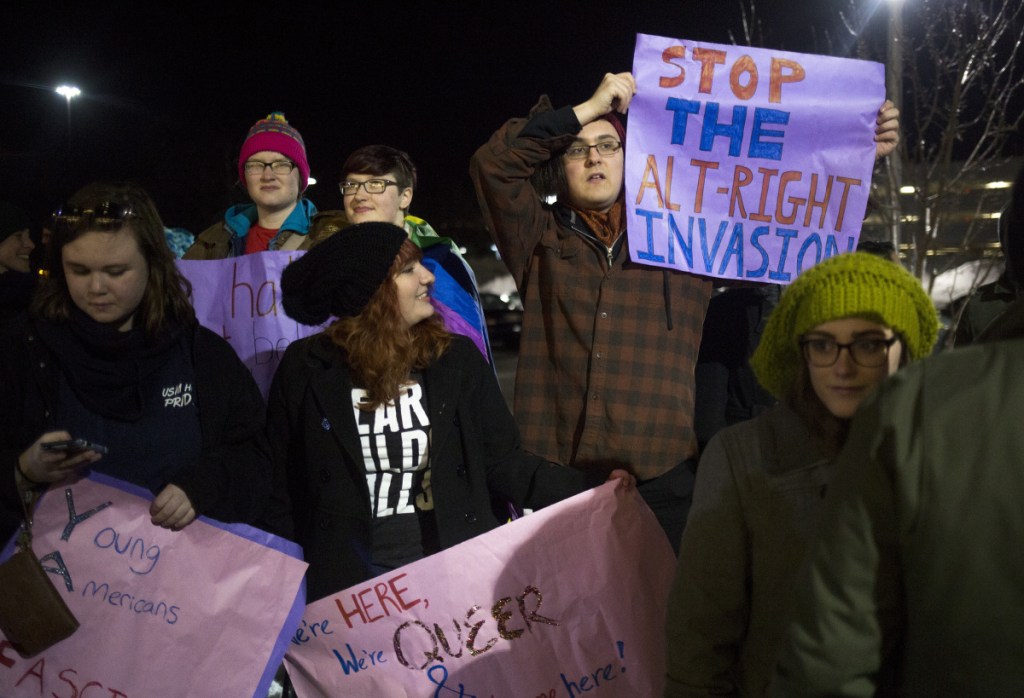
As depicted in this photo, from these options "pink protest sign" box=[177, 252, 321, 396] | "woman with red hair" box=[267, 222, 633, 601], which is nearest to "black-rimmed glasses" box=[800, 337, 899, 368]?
"woman with red hair" box=[267, 222, 633, 601]

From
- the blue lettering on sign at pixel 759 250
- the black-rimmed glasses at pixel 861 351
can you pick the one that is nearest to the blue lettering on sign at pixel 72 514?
the black-rimmed glasses at pixel 861 351

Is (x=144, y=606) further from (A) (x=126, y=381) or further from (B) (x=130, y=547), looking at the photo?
(A) (x=126, y=381)

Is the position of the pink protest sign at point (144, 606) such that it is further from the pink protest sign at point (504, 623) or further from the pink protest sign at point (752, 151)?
the pink protest sign at point (752, 151)

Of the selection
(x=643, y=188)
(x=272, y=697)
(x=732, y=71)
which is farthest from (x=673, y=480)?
(x=272, y=697)

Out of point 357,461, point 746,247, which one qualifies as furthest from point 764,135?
point 357,461

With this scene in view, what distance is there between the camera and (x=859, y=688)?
1.35 meters

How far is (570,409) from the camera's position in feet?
10.6

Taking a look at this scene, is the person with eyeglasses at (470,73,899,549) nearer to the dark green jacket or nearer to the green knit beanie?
the green knit beanie

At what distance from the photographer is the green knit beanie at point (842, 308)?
200 centimetres

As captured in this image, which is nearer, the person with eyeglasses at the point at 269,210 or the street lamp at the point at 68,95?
the person with eyeglasses at the point at 269,210

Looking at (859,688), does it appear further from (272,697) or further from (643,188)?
(272,697)

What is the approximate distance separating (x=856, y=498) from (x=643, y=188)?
2.28 metres

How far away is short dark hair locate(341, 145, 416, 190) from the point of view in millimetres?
4004

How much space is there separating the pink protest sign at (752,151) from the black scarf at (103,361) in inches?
72.5
